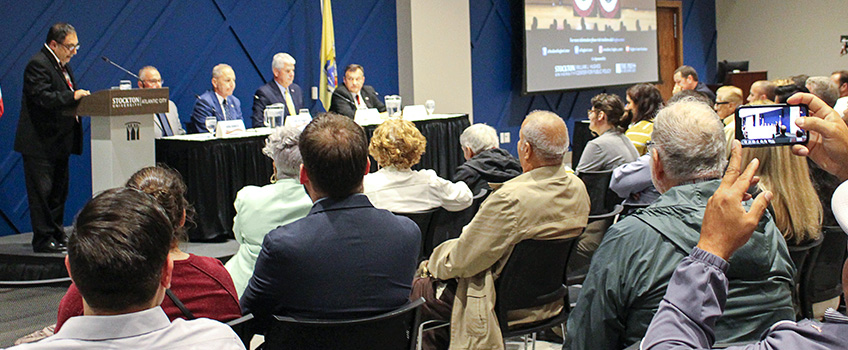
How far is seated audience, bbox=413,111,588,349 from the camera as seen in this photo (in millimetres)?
2480

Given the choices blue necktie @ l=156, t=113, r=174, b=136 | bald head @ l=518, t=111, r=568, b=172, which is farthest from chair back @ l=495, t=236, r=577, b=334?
blue necktie @ l=156, t=113, r=174, b=136

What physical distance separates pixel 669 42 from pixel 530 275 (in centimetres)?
984

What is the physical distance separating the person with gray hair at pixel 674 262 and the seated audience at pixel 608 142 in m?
2.60

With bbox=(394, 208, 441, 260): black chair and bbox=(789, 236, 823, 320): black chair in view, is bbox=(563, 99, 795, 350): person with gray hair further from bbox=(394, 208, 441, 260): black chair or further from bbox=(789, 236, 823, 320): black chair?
bbox=(394, 208, 441, 260): black chair

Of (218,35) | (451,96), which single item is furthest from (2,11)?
(451,96)

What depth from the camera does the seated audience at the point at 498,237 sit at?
2.48 meters

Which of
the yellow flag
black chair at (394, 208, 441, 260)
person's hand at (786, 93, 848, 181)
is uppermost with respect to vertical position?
the yellow flag

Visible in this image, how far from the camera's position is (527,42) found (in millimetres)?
9078

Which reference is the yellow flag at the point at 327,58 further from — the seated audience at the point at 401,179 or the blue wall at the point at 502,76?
the seated audience at the point at 401,179

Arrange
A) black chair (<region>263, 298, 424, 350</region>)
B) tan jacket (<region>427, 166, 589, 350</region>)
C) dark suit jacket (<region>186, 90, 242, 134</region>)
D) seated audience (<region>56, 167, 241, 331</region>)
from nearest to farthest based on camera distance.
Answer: seated audience (<region>56, 167, 241, 331</region>), black chair (<region>263, 298, 424, 350</region>), tan jacket (<region>427, 166, 589, 350</region>), dark suit jacket (<region>186, 90, 242, 134</region>)

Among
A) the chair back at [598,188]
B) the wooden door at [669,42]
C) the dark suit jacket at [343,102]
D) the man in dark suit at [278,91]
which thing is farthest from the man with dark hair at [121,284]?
the wooden door at [669,42]

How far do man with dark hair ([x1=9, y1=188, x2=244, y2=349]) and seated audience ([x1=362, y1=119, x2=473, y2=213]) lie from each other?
6.38ft

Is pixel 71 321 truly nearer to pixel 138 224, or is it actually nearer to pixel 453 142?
pixel 138 224

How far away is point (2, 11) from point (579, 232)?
4.84 metres
